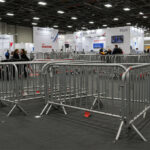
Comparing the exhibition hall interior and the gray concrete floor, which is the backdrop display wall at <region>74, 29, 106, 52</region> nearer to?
the exhibition hall interior

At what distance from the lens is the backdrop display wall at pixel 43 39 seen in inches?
675

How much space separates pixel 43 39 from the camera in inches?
685

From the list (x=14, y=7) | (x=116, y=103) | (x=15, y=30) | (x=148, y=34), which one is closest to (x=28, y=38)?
(x=15, y=30)

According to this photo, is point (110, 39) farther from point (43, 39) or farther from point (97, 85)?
point (97, 85)

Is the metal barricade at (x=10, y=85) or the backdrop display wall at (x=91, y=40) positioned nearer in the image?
the metal barricade at (x=10, y=85)

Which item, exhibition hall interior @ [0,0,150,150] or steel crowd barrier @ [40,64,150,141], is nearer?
exhibition hall interior @ [0,0,150,150]

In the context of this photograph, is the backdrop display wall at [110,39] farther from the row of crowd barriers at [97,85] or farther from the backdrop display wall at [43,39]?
the row of crowd barriers at [97,85]

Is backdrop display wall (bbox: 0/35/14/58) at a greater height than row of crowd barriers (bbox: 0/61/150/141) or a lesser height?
greater

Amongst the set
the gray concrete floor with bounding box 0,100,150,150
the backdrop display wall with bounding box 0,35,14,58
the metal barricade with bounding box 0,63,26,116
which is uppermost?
the backdrop display wall with bounding box 0,35,14,58

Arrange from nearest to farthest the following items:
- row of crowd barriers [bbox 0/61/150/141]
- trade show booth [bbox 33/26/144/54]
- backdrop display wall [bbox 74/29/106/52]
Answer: row of crowd barriers [bbox 0/61/150/141] → trade show booth [bbox 33/26/144/54] → backdrop display wall [bbox 74/29/106/52]

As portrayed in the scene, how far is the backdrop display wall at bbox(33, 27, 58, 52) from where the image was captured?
17141mm

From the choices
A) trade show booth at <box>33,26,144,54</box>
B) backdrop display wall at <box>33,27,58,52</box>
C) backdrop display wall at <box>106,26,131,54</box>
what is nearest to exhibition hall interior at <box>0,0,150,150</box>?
backdrop display wall at <box>33,27,58,52</box>

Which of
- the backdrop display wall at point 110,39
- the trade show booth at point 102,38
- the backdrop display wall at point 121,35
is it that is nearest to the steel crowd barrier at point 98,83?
the trade show booth at point 102,38

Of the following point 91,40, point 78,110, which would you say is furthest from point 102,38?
point 78,110
